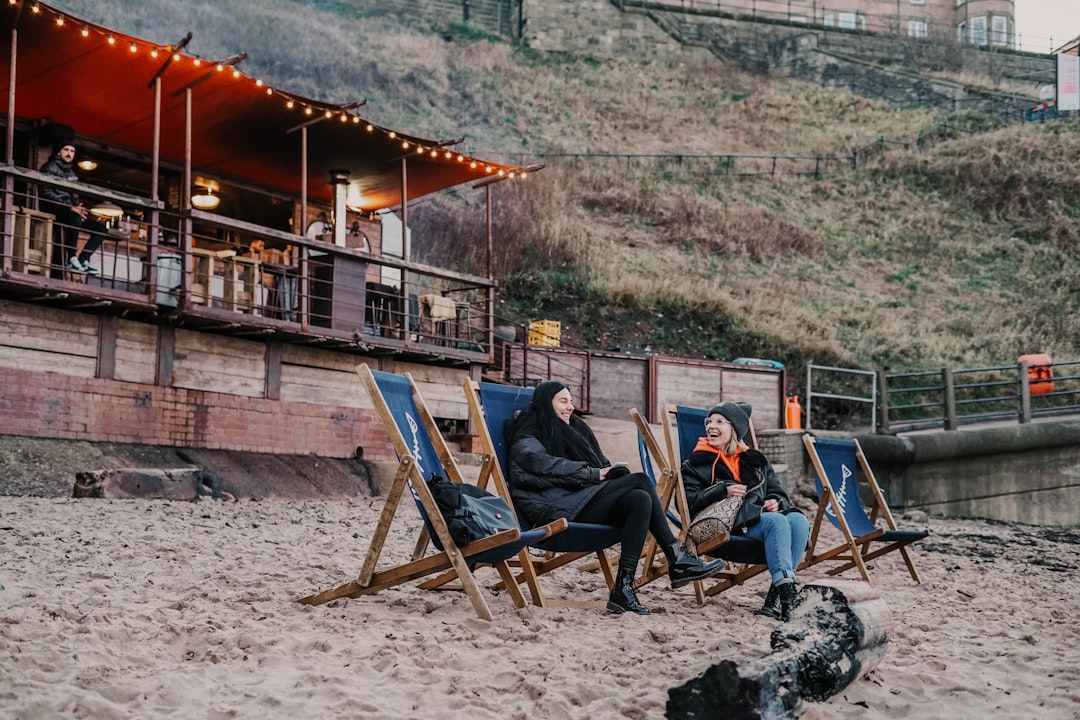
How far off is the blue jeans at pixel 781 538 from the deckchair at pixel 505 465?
877mm

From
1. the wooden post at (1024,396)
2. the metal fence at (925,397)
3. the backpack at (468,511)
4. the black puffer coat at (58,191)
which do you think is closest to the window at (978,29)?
the metal fence at (925,397)

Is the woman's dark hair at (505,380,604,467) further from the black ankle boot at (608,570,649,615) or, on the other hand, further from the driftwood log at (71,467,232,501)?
the driftwood log at (71,467,232,501)

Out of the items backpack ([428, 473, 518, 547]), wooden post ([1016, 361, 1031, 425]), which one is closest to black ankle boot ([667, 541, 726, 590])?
backpack ([428, 473, 518, 547])

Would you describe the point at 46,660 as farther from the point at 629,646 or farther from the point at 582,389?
the point at 582,389

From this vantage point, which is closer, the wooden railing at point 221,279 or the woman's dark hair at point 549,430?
the woman's dark hair at point 549,430

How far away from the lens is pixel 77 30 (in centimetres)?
1015

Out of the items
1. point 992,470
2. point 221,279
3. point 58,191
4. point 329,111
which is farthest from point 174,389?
A: point 992,470

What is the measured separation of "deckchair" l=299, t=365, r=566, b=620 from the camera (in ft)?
16.7

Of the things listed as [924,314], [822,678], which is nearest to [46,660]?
[822,678]

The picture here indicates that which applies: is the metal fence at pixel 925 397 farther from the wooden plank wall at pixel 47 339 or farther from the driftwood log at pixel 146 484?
the wooden plank wall at pixel 47 339

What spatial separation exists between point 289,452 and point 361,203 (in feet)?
18.8

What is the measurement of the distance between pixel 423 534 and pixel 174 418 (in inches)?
241

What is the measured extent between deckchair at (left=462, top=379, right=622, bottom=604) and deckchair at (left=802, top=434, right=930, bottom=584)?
85.2 inches

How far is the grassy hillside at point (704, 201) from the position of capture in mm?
25141
